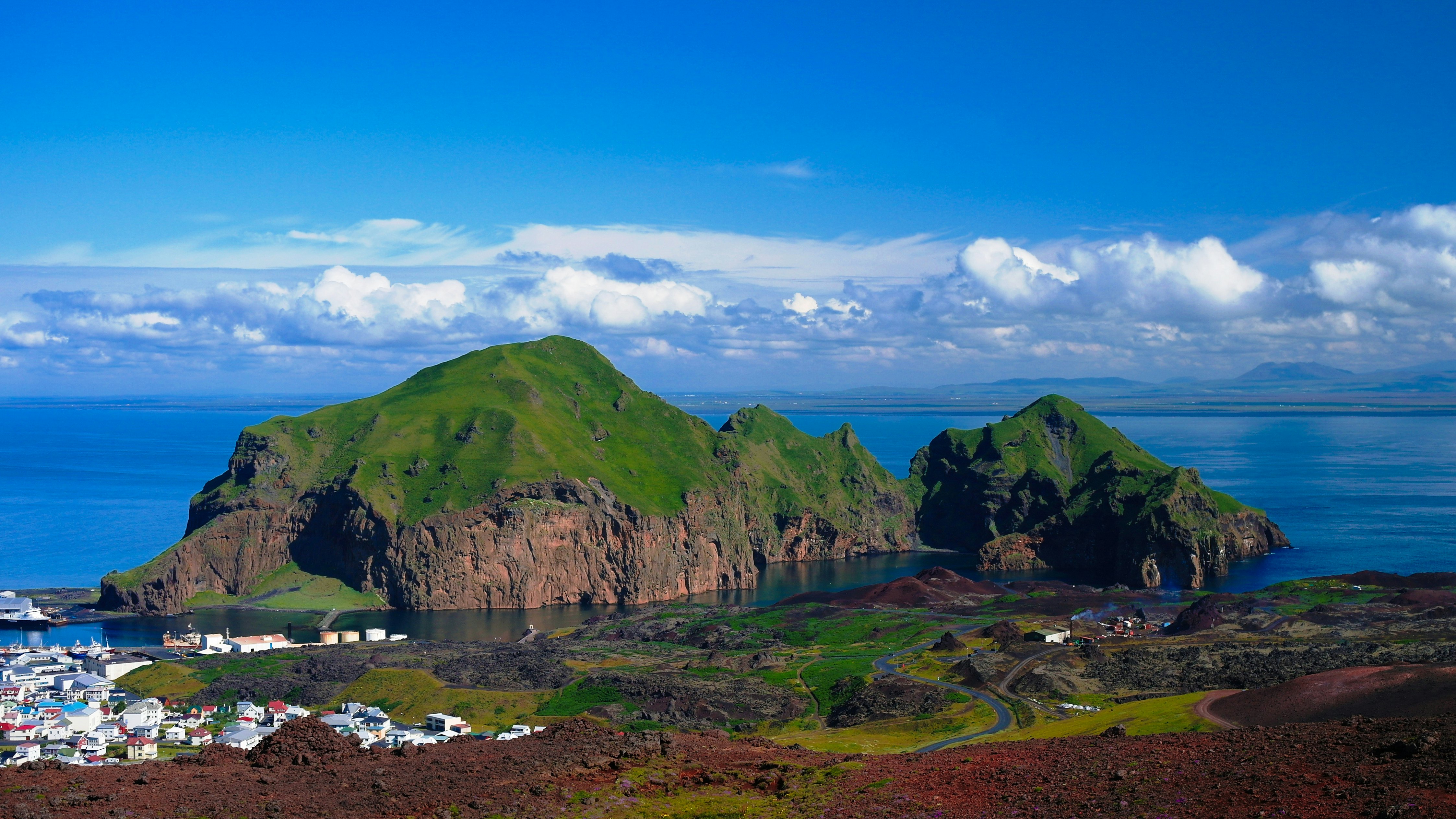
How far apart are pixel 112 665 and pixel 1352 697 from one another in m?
134

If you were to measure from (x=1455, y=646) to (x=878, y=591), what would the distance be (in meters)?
101

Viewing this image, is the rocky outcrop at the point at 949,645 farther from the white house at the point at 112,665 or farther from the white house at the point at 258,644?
the white house at the point at 112,665

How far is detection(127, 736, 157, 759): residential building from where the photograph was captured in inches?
3191

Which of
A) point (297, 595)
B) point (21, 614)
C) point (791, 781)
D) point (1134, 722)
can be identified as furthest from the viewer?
point (297, 595)

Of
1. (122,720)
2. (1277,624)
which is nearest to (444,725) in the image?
(122,720)

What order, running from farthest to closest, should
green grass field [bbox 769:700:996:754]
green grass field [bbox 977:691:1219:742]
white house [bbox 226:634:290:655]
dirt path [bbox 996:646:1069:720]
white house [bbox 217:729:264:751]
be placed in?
white house [bbox 226:634:290:655], dirt path [bbox 996:646:1069:720], white house [bbox 217:729:264:751], green grass field [bbox 769:700:996:754], green grass field [bbox 977:691:1219:742]

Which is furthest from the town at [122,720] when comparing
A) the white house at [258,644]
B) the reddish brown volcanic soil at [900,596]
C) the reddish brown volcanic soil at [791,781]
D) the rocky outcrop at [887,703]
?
the reddish brown volcanic soil at [900,596]

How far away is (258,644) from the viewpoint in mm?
155500

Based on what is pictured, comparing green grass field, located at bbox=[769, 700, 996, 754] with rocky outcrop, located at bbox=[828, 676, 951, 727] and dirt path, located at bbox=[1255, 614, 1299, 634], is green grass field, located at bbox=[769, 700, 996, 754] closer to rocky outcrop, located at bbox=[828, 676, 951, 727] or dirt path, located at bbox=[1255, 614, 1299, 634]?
rocky outcrop, located at bbox=[828, 676, 951, 727]

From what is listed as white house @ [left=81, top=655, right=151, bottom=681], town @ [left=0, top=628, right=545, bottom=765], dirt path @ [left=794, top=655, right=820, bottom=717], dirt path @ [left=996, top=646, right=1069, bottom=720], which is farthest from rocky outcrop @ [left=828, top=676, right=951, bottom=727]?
white house @ [left=81, top=655, right=151, bottom=681]

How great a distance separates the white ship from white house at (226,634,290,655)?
4208 centimetres

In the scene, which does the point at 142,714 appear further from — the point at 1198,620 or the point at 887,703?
the point at 1198,620

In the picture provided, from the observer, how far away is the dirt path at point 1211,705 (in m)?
66.6

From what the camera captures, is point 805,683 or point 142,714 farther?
point 805,683
